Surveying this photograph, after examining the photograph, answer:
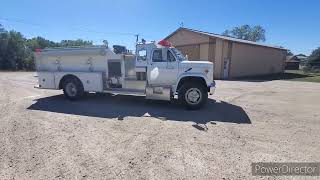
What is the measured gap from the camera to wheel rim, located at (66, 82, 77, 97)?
38.1 feet

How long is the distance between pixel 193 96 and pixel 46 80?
6.76 meters

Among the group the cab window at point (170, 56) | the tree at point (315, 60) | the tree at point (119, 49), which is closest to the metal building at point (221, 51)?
the tree at point (119, 49)

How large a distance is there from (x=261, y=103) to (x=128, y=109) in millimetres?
5874

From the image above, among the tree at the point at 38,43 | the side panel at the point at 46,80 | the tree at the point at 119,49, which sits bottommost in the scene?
the side panel at the point at 46,80

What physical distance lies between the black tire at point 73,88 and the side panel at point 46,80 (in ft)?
1.95

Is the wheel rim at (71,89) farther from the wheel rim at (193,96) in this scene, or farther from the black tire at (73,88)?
the wheel rim at (193,96)

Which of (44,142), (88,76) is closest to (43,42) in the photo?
(88,76)

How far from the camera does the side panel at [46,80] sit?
39.1ft

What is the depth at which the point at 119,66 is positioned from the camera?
10.9m

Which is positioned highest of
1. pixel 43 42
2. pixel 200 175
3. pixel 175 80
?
pixel 43 42

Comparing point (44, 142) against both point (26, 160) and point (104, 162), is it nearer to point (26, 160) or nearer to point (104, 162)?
point (26, 160)

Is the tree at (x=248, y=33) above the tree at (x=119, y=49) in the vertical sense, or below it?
above

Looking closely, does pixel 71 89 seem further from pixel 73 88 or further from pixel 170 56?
pixel 170 56

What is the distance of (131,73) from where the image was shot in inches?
424
